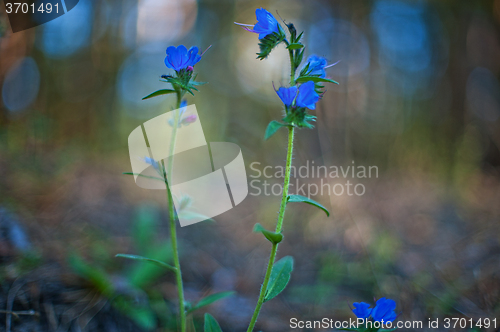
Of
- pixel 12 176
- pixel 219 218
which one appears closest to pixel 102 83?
pixel 12 176

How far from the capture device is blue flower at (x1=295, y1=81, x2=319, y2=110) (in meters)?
1.13

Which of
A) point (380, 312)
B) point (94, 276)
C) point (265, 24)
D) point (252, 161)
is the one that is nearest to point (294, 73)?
point (265, 24)

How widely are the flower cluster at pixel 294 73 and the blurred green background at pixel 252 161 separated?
0.62 feet

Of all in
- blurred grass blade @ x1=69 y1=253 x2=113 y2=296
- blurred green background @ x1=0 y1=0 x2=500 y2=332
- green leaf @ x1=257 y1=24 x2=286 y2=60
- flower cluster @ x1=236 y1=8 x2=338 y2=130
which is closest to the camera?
flower cluster @ x1=236 y1=8 x2=338 y2=130

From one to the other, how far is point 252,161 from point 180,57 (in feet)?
18.6

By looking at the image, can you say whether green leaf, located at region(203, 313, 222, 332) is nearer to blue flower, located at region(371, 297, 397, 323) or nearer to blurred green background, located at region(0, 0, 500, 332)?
blurred green background, located at region(0, 0, 500, 332)

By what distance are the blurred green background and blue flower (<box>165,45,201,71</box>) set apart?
44cm

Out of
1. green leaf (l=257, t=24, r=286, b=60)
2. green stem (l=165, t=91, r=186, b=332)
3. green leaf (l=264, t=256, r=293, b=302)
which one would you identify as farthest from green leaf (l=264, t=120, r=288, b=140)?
green leaf (l=264, t=256, r=293, b=302)

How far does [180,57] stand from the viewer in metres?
1.27

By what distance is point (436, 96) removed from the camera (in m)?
7.04

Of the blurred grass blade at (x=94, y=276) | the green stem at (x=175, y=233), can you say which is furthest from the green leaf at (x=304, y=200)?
the blurred grass blade at (x=94, y=276)

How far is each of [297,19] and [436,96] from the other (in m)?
3.77

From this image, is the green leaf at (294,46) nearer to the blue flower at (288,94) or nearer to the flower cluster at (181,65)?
the blue flower at (288,94)

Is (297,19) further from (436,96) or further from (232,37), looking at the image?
(436,96)
